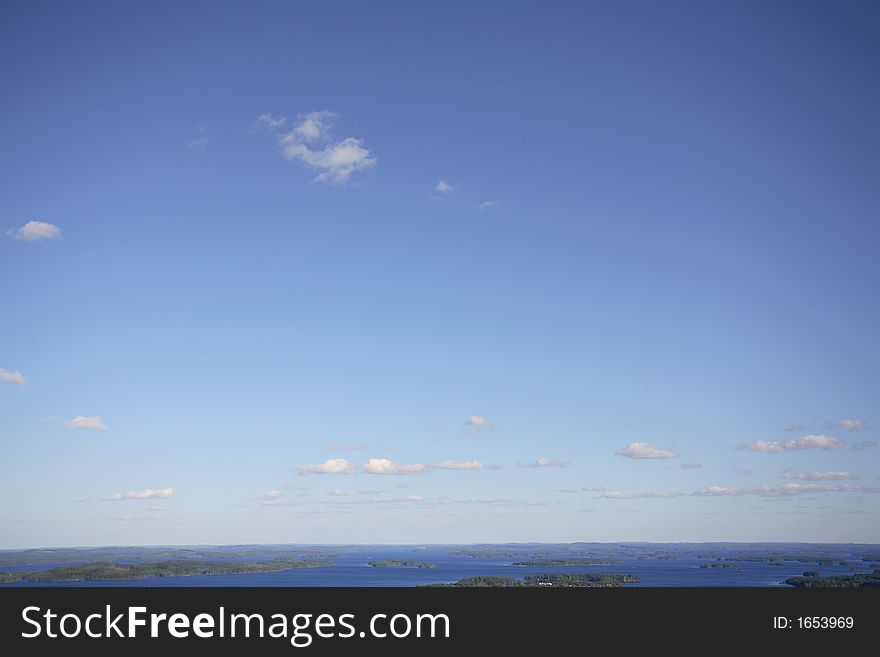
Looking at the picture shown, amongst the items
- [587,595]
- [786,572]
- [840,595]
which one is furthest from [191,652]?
[786,572]

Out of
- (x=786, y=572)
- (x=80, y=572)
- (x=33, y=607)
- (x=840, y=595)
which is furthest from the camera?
(x=786, y=572)

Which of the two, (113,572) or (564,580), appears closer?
(564,580)

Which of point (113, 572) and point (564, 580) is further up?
point (113, 572)

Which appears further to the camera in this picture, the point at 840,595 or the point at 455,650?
the point at 840,595

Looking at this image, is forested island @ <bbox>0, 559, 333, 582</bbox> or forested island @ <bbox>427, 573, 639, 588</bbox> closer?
forested island @ <bbox>427, 573, 639, 588</bbox>

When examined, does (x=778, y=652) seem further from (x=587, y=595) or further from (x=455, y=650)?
(x=455, y=650)

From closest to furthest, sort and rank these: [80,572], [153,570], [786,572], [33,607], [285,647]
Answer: [285,647], [33,607], [80,572], [153,570], [786,572]

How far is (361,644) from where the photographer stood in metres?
20.5

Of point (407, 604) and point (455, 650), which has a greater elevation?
point (407, 604)

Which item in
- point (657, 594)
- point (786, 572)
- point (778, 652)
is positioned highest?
point (657, 594)

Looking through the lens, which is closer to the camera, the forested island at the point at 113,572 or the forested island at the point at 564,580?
the forested island at the point at 564,580

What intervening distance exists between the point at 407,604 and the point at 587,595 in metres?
8.32

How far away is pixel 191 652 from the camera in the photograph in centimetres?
2023

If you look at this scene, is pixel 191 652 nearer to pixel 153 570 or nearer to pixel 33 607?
pixel 33 607
